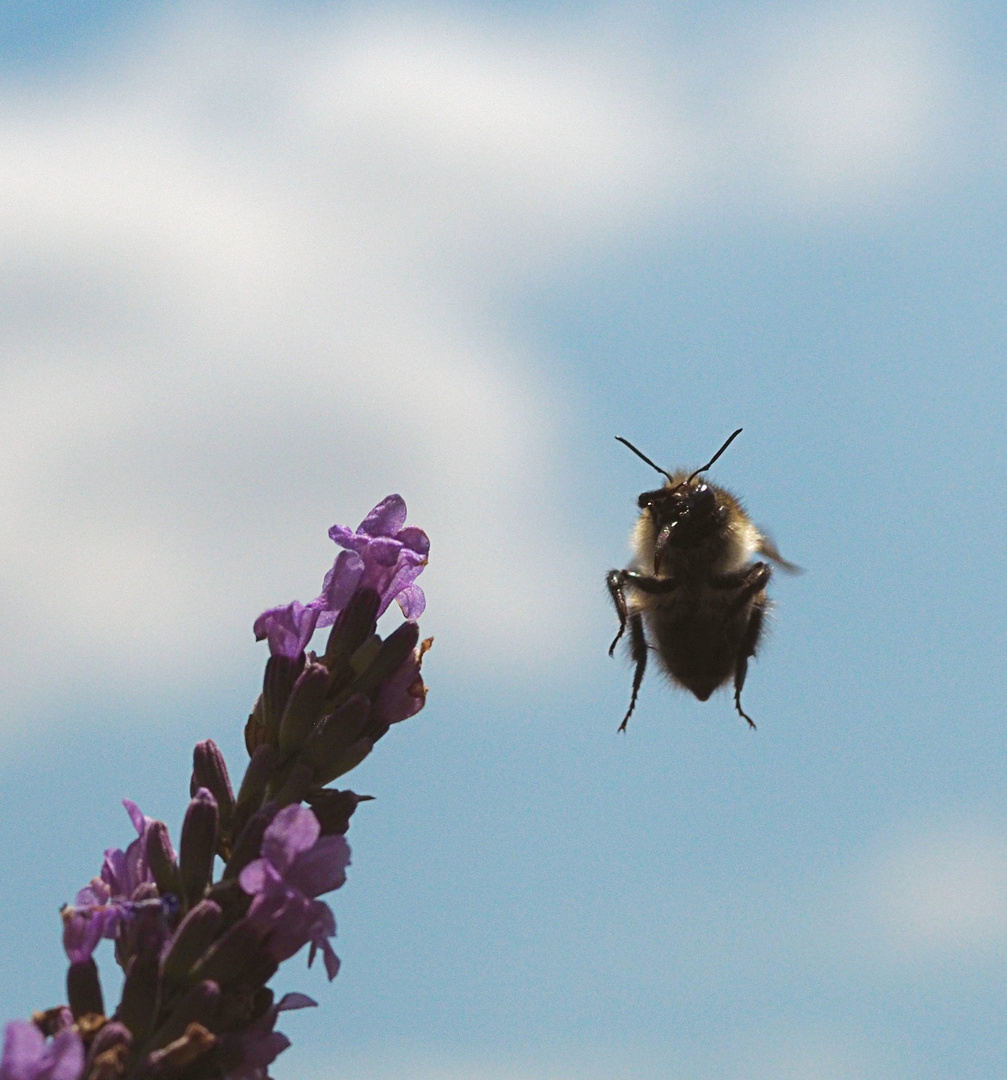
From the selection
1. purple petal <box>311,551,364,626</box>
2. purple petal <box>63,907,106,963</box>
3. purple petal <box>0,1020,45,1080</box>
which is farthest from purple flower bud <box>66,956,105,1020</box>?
purple petal <box>311,551,364,626</box>

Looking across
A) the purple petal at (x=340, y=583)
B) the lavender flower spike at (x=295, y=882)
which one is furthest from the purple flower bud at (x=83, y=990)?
the purple petal at (x=340, y=583)

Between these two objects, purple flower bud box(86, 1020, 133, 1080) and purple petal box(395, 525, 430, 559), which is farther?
purple petal box(395, 525, 430, 559)

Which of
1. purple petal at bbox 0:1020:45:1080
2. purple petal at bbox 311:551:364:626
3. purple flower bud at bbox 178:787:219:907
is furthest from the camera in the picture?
purple petal at bbox 311:551:364:626

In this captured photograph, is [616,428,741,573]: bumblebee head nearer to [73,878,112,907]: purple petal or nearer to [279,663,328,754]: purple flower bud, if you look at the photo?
[279,663,328,754]: purple flower bud

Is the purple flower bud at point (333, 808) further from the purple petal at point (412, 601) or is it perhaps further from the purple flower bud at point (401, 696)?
the purple petal at point (412, 601)

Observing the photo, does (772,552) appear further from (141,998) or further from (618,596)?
(141,998)

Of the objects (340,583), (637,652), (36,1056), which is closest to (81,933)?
(36,1056)

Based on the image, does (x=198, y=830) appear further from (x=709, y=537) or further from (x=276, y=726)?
(x=709, y=537)
